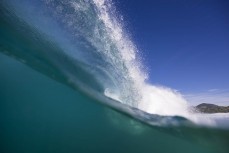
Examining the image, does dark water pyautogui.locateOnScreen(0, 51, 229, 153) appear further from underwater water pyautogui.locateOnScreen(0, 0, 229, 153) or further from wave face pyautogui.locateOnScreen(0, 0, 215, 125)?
wave face pyautogui.locateOnScreen(0, 0, 215, 125)

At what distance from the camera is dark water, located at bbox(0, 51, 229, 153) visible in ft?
41.2

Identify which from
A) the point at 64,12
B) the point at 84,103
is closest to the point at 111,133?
the point at 84,103

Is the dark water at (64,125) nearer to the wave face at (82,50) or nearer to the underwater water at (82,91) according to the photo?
the underwater water at (82,91)

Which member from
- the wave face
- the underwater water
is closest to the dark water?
the underwater water

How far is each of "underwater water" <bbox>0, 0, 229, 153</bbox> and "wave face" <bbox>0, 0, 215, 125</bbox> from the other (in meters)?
0.04

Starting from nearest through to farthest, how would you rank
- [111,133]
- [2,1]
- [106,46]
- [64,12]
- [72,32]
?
[2,1], [64,12], [72,32], [106,46], [111,133]

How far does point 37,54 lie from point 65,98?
5902 millimetres

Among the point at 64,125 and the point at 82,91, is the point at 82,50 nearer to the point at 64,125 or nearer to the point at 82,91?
the point at 82,91

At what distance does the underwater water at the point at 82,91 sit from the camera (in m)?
8.32

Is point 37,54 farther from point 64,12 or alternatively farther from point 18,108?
point 18,108

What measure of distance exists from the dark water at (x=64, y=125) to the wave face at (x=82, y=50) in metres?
1.93

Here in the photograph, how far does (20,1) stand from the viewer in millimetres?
7066

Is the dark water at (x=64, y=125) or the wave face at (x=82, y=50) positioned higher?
the wave face at (x=82, y=50)

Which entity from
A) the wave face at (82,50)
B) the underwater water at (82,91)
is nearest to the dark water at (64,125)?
the underwater water at (82,91)
